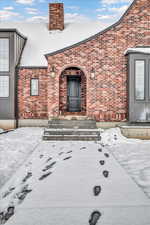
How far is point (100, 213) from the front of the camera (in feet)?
10.5

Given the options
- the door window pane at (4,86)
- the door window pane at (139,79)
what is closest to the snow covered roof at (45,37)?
the door window pane at (4,86)

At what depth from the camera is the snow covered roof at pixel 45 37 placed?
15601 mm

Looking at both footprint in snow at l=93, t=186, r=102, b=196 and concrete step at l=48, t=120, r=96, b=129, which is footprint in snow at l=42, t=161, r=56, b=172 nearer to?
footprint in snow at l=93, t=186, r=102, b=196

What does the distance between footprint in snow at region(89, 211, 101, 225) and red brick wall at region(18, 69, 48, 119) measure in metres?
12.0

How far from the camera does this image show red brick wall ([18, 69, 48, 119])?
48.8 feet

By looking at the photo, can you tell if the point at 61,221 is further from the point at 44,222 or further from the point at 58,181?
the point at 58,181

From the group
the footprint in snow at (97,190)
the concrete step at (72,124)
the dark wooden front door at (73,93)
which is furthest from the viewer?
the dark wooden front door at (73,93)

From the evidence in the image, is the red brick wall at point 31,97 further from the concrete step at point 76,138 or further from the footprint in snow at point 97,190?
the footprint in snow at point 97,190

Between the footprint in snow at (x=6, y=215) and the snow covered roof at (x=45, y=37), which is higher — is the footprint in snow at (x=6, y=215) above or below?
below

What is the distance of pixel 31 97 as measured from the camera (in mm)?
15023

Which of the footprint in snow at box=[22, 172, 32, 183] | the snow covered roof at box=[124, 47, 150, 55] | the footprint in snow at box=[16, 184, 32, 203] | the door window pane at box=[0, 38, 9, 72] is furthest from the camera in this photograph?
the door window pane at box=[0, 38, 9, 72]

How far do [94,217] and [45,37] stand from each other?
15.8 m

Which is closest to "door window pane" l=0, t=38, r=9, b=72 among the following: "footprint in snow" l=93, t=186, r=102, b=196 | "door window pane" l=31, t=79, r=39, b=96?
"door window pane" l=31, t=79, r=39, b=96

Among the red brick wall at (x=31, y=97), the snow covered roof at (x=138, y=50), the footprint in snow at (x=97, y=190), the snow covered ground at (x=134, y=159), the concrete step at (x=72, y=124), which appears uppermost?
the snow covered roof at (x=138, y=50)
